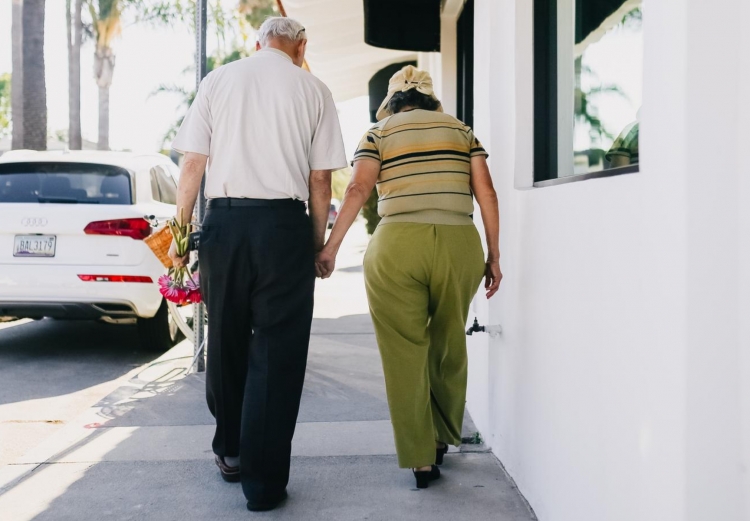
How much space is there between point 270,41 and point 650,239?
2110 mm

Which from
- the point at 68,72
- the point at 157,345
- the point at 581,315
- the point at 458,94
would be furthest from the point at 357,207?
the point at 68,72

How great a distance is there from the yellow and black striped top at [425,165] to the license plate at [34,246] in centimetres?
381

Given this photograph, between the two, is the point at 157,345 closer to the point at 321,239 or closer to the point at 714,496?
the point at 321,239

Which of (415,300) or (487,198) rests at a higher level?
(487,198)

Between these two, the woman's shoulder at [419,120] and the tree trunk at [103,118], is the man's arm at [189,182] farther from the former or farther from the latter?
the tree trunk at [103,118]

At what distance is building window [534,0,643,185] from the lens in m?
2.88

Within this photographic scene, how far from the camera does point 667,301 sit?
212 cm

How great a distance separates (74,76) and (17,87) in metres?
7.96

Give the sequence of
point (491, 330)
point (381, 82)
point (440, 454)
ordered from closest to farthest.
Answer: point (440, 454) < point (491, 330) < point (381, 82)

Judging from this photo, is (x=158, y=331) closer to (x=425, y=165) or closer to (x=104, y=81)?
(x=425, y=165)

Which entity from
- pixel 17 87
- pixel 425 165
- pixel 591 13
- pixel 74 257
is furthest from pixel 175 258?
pixel 17 87

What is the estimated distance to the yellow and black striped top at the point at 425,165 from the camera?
3686 millimetres

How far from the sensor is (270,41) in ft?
12.3

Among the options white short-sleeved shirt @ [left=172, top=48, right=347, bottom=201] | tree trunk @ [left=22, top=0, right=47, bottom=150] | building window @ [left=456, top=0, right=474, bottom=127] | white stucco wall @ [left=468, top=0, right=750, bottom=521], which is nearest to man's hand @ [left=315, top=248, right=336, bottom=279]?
white short-sleeved shirt @ [left=172, top=48, right=347, bottom=201]
